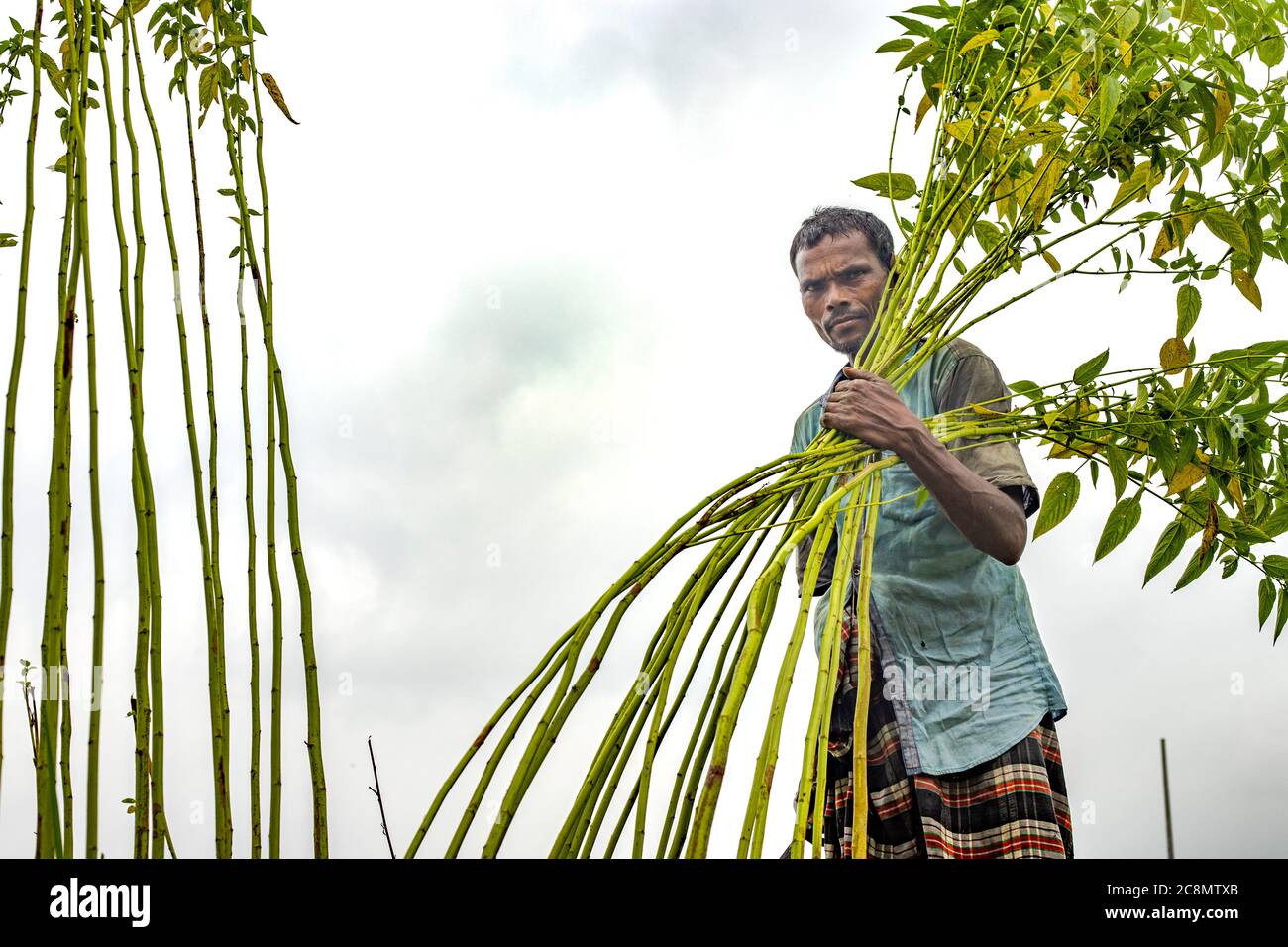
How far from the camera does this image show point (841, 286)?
1.11m

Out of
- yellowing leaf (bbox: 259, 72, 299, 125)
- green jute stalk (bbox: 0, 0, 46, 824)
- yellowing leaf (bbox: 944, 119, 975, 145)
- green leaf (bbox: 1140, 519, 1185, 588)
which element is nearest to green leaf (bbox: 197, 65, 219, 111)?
yellowing leaf (bbox: 259, 72, 299, 125)

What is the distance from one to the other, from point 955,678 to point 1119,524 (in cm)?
25

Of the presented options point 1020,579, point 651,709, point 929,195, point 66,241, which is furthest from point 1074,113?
point 66,241

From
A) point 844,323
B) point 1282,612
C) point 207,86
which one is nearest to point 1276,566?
point 1282,612

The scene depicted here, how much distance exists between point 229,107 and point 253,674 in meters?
0.32

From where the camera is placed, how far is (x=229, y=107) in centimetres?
60

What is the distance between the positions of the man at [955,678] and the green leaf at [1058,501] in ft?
0.12

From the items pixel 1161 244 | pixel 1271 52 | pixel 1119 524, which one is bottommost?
pixel 1119 524

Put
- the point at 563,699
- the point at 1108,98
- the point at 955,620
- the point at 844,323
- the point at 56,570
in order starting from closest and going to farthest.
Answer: the point at 56,570 → the point at 563,699 → the point at 1108,98 → the point at 955,620 → the point at 844,323

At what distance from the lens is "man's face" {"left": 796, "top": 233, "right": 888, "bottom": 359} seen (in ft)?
3.62

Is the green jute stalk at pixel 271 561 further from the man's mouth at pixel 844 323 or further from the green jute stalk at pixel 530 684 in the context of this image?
the man's mouth at pixel 844 323

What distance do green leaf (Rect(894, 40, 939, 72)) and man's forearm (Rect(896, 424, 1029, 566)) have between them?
0.92 feet

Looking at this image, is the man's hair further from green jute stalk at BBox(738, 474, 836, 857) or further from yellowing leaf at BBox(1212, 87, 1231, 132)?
green jute stalk at BBox(738, 474, 836, 857)

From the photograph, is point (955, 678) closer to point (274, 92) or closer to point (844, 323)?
point (844, 323)
